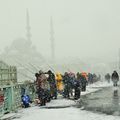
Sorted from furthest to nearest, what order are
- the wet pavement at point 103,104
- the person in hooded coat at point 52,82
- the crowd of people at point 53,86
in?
the person in hooded coat at point 52,82, the crowd of people at point 53,86, the wet pavement at point 103,104

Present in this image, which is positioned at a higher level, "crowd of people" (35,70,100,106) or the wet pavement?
"crowd of people" (35,70,100,106)

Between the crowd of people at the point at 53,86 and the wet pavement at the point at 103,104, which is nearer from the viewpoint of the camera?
the wet pavement at the point at 103,104

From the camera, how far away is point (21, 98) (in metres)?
18.6

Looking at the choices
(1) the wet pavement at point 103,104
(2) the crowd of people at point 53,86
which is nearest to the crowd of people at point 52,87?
(2) the crowd of people at point 53,86

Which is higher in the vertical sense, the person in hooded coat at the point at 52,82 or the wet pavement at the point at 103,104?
the person in hooded coat at the point at 52,82

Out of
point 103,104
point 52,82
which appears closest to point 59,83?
point 52,82

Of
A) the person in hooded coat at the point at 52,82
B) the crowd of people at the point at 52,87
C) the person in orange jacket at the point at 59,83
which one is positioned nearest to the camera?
the crowd of people at the point at 52,87

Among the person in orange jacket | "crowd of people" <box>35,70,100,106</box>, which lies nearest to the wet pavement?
"crowd of people" <box>35,70,100,106</box>

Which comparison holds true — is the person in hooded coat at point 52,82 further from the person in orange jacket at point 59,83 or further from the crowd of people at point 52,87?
the person in orange jacket at point 59,83

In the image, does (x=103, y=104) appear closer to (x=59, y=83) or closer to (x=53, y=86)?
(x=53, y=86)

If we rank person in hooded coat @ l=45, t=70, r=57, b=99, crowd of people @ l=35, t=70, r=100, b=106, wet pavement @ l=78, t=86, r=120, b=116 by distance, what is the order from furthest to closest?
person in hooded coat @ l=45, t=70, r=57, b=99
crowd of people @ l=35, t=70, r=100, b=106
wet pavement @ l=78, t=86, r=120, b=116

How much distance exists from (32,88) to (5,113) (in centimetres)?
568

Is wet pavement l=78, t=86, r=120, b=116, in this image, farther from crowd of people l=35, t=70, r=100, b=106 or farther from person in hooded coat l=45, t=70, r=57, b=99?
person in hooded coat l=45, t=70, r=57, b=99

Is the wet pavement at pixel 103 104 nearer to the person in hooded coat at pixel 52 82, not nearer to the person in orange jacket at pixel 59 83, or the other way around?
the person in hooded coat at pixel 52 82
